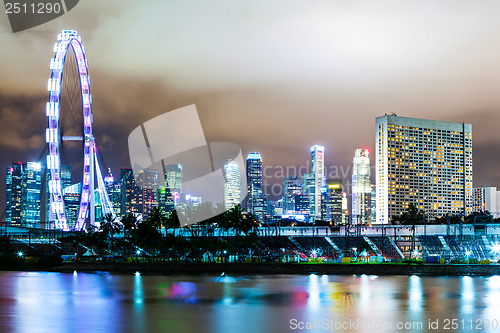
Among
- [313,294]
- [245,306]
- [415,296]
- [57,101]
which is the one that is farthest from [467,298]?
[57,101]

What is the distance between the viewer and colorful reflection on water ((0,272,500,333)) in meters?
50.1

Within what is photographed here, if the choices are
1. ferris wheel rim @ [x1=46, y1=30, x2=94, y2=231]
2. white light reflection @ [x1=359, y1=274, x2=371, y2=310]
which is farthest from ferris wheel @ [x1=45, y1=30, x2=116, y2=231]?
white light reflection @ [x1=359, y1=274, x2=371, y2=310]

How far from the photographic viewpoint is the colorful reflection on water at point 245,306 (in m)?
50.1

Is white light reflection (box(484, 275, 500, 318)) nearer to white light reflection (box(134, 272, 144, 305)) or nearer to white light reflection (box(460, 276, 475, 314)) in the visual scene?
white light reflection (box(460, 276, 475, 314))

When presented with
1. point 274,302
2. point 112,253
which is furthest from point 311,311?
point 112,253

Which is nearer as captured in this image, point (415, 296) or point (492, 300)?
point (492, 300)

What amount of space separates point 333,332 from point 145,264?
2929 inches

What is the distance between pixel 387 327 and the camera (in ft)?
163

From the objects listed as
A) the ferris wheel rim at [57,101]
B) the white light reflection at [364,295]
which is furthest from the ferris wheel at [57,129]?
the white light reflection at [364,295]

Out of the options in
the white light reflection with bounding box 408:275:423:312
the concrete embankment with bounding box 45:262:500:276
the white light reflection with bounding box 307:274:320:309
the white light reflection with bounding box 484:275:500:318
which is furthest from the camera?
the concrete embankment with bounding box 45:262:500:276

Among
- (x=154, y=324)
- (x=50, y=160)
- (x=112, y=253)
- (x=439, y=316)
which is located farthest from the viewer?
(x=112, y=253)

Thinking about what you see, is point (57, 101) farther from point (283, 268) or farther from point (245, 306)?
point (245, 306)

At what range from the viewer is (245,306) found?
6175 cm

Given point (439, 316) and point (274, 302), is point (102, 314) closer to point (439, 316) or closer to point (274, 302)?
point (274, 302)
